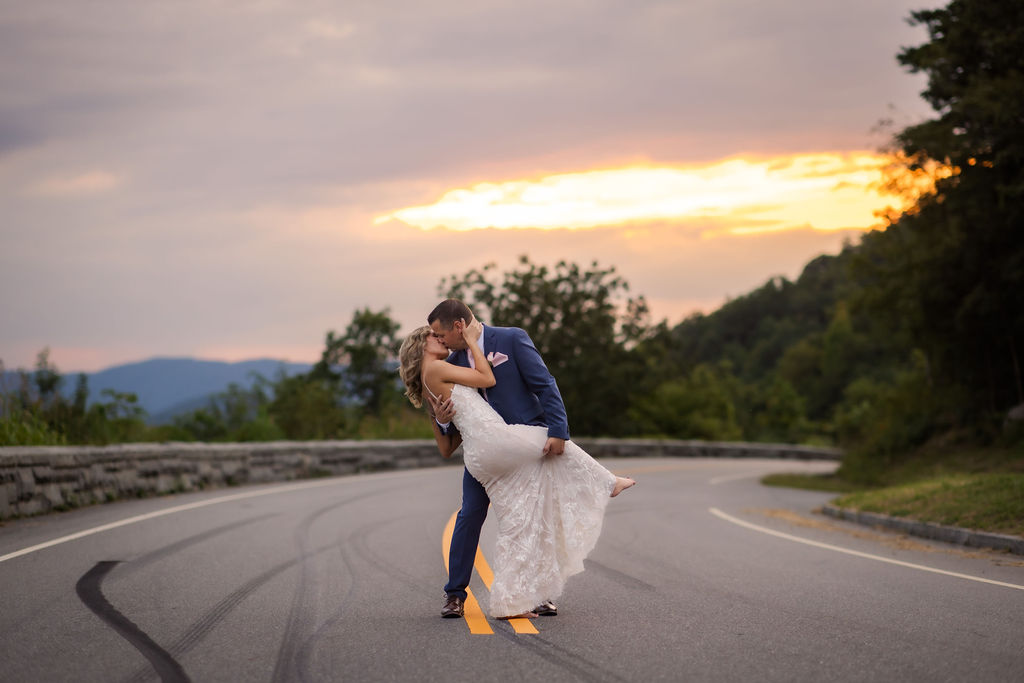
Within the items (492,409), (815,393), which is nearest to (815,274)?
(815,393)

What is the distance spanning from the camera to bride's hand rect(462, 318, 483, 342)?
6.51 meters

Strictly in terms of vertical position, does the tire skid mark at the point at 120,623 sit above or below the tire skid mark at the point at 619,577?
above

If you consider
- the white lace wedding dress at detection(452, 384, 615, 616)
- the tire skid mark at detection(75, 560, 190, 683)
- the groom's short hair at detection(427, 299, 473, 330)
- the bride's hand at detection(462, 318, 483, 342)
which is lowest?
the tire skid mark at detection(75, 560, 190, 683)

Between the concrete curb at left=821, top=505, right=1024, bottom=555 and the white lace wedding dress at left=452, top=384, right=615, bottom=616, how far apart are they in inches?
258

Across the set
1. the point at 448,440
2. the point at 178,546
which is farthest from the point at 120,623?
the point at 178,546

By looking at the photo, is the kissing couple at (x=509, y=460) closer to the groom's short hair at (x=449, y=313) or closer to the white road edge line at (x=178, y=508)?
the groom's short hair at (x=449, y=313)

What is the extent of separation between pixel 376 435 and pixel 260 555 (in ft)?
66.7

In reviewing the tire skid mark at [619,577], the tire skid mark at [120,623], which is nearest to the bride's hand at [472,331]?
the tire skid mark at [120,623]

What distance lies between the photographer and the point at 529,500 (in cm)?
661

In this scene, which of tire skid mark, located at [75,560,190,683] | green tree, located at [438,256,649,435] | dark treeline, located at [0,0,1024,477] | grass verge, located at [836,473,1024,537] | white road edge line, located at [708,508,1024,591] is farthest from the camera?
green tree, located at [438,256,649,435]

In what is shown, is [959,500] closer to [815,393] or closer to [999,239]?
[999,239]

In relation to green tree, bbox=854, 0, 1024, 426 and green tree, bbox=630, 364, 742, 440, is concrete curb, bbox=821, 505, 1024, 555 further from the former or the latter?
green tree, bbox=630, 364, 742, 440

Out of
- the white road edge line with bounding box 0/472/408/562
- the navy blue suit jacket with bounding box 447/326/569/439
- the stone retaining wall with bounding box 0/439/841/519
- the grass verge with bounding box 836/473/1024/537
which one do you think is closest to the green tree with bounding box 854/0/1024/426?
the grass verge with bounding box 836/473/1024/537

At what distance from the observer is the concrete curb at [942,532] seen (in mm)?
11129
